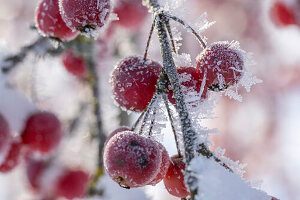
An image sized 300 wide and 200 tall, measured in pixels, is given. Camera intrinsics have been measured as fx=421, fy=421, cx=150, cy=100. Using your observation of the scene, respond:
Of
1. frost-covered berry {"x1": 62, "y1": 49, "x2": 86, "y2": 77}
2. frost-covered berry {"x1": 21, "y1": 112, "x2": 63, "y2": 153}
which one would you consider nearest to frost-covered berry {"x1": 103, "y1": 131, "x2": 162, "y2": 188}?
frost-covered berry {"x1": 21, "y1": 112, "x2": 63, "y2": 153}

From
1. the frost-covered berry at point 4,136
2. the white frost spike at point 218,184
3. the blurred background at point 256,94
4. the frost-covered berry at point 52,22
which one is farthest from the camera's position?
the blurred background at point 256,94

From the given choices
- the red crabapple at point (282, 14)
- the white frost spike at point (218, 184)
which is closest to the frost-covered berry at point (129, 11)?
the red crabapple at point (282, 14)

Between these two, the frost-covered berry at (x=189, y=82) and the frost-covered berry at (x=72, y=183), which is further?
the frost-covered berry at (x=72, y=183)

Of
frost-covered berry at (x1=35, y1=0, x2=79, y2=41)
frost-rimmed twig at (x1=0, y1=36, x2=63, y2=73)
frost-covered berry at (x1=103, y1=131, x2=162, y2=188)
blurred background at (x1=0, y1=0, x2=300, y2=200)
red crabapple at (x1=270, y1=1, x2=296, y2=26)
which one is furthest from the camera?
blurred background at (x1=0, y1=0, x2=300, y2=200)

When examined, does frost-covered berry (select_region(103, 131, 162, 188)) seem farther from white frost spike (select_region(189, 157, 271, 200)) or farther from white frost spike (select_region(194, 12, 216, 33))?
white frost spike (select_region(194, 12, 216, 33))

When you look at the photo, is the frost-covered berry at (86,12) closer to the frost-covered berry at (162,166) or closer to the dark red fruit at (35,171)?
the frost-covered berry at (162,166)

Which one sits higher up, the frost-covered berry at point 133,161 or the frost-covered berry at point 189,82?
the frost-covered berry at point 189,82
